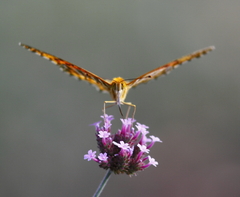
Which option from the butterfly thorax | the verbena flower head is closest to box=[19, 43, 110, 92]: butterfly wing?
the butterfly thorax

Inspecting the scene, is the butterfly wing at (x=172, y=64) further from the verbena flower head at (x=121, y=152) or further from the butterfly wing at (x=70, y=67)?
the verbena flower head at (x=121, y=152)

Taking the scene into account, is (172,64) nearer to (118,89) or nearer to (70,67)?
(118,89)

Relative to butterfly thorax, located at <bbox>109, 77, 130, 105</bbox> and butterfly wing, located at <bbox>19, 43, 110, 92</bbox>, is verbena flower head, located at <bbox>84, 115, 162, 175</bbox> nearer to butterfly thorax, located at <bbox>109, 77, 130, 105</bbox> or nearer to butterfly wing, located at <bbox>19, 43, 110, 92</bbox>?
butterfly thorax, located at <bbox>109, 77, 130, 105</bbox>

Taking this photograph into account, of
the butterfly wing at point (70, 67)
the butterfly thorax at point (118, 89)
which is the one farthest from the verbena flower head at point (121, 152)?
the butterfly wing at point (70, 67)

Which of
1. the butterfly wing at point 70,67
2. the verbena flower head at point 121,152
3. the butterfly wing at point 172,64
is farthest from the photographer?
the butterfly wing at point 172,64

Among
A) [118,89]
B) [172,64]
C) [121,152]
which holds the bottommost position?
[121,152]

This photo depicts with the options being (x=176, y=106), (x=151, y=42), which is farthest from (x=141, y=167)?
(x=151, y=42)

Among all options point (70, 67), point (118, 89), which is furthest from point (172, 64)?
point (70, 67)

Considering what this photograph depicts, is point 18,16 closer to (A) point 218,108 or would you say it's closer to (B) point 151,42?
(B) point 151,42

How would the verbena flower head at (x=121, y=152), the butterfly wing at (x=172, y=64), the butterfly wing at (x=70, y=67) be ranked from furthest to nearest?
the butterfly wing at (x=172, y=64)
the butterfly wing at (x=70, y=67)
the verbena flower head at (x=121, y=152)

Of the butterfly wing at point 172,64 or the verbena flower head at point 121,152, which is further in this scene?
the butterfly wing at point 172,64

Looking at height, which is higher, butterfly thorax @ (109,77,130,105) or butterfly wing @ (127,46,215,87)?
butterfly wing @ (127,46,215,87)
